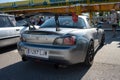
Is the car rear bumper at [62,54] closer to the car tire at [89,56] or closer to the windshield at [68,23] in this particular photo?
the car tire at [89,56]

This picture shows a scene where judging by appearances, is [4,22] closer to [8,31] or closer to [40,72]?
[8,31]

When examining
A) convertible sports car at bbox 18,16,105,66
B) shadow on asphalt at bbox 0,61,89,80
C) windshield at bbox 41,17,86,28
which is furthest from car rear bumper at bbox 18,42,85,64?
windshield at bbox 41,17,86,28

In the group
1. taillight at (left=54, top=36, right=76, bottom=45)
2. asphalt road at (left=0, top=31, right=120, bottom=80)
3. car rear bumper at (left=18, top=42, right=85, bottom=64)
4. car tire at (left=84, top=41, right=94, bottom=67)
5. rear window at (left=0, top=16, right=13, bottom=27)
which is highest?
rear window at (left=0, top=16, right=13, bottom=27)

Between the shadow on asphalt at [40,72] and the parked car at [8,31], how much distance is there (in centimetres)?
164

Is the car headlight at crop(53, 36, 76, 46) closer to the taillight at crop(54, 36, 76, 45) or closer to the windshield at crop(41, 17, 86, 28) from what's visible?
the taillight at crop(54, 36, 76, 45)

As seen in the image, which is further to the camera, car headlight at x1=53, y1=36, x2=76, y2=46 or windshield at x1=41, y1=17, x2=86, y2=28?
windshield at x1=41, y1=17, x2=86, y2=28

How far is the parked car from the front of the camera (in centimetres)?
630

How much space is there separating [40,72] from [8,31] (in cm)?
267

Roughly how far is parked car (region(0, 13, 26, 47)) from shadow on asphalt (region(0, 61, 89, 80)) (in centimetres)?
164

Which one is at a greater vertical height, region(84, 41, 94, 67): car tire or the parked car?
the parked car

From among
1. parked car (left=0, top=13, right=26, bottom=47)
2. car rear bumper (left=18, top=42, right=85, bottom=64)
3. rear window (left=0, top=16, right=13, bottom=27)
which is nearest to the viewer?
car rear bumper (left=18, top=42, right=85, bottom=64)

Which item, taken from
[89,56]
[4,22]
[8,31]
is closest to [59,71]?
[89,56]

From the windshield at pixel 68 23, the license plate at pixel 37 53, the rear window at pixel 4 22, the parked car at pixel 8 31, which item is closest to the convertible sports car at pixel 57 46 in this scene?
the license plate at pixel 37 53

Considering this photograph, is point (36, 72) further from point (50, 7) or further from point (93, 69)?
point (50, 7)
